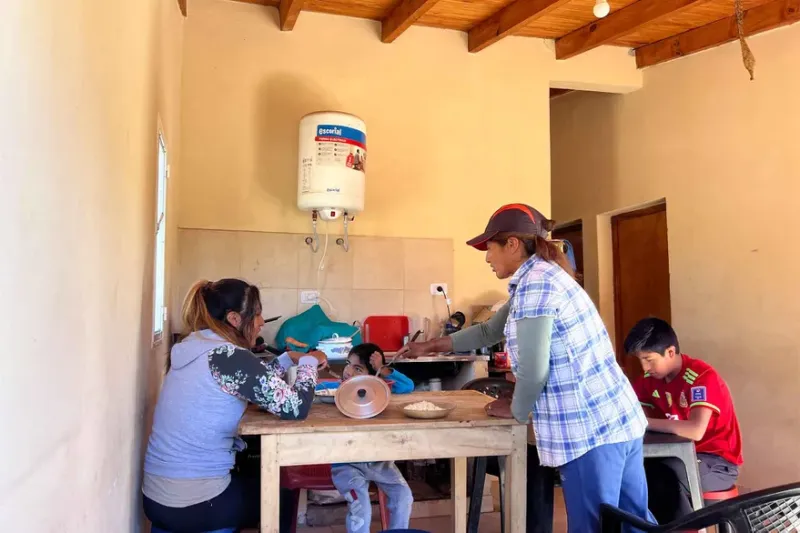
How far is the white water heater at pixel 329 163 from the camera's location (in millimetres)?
3455

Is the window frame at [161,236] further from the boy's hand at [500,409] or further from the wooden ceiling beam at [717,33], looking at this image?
the wooden ceiling beam at [717,33]

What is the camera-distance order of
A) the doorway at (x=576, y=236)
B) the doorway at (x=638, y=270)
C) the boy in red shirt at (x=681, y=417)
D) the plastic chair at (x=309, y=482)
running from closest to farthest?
the boy in red shirt at (x=681, y=417) < the plastic chair at (x=309, y=482) < the doorway at (x=638, y=270) < the doorway at (x=576, y=236)

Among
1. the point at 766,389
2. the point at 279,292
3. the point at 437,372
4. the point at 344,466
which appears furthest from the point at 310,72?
the point at 766,389

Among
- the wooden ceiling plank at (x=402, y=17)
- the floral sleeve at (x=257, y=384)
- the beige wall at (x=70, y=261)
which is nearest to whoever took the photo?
the beige wall at (x=70, y=261)

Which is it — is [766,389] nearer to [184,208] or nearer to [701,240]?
[701,240]

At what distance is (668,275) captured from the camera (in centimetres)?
454

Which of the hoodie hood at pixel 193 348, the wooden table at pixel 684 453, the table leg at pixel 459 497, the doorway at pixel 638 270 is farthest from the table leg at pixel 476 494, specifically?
the doorway at pixel 638 270

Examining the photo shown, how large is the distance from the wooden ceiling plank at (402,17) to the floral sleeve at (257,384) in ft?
8.06

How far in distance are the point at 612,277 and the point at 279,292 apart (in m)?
2.66

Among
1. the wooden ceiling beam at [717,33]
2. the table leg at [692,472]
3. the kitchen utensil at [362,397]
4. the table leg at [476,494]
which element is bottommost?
the table leg at [476,494]

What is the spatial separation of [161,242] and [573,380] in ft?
6.41

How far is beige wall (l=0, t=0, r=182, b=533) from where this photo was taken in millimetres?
780

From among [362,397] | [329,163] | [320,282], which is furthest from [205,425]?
[320,282]

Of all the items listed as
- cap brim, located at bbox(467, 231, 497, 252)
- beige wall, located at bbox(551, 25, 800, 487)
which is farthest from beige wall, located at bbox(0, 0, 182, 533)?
beige wall, located at bbox(551, 25, 800, 487)
